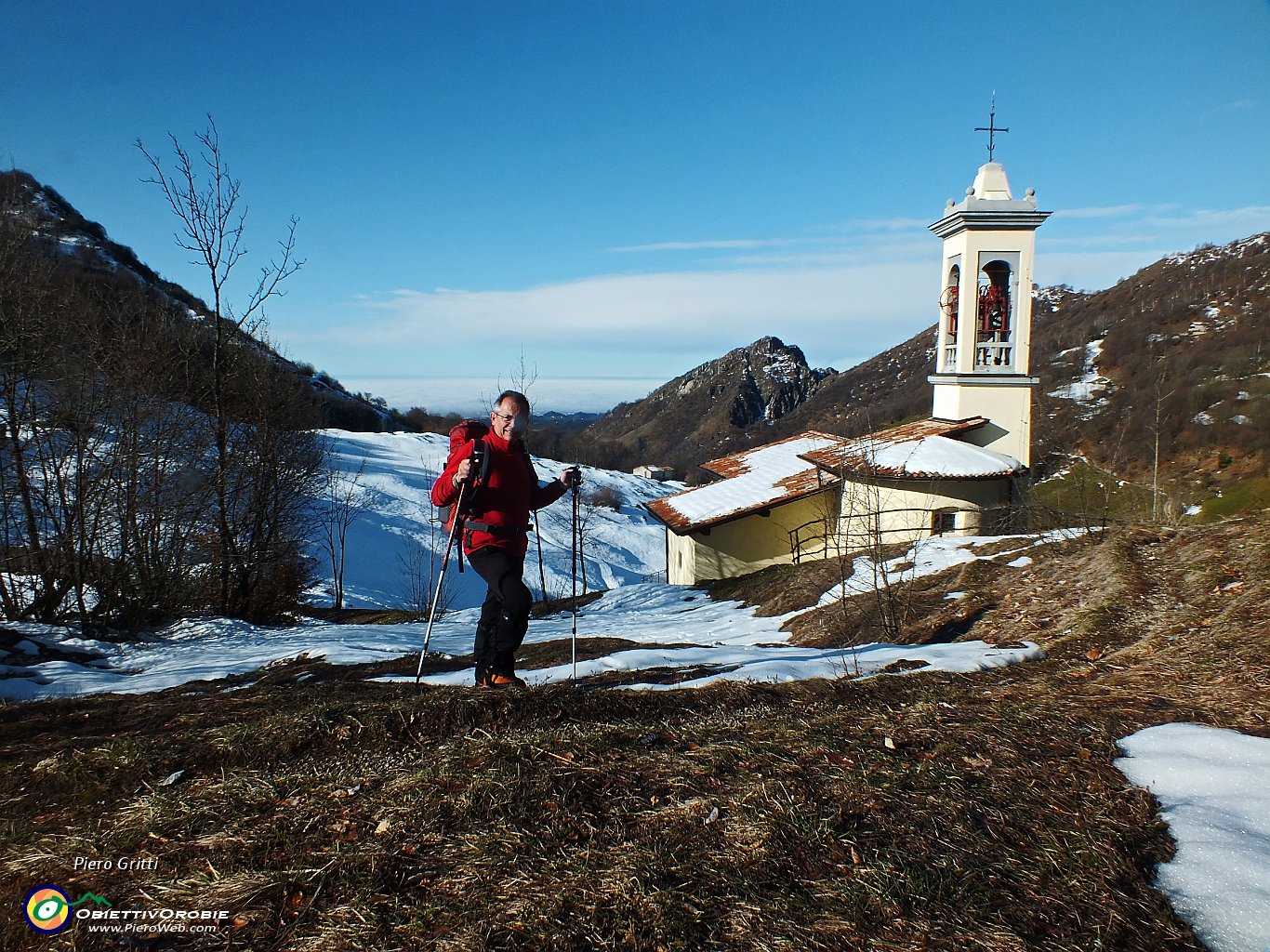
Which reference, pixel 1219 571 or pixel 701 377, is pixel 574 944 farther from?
pixel 701 377

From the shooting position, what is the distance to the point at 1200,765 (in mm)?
3344

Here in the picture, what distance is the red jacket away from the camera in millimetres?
5441

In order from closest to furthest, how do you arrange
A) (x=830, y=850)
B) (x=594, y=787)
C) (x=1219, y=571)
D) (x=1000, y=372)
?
1. (x=830, y=850)
2. (x=594, y=787)
3. (x=1219, y=571)
4. (x=1000, y=372)

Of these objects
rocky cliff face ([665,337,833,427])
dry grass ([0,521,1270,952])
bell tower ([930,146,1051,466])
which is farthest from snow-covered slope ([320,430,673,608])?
rocky cliff face ([665,337,833,427])

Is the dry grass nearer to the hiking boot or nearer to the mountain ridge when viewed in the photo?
the hiking boot

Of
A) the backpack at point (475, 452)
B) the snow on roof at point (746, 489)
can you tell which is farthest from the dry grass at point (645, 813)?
the snow on roof at point (746, 489)

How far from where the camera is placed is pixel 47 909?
2.50 m

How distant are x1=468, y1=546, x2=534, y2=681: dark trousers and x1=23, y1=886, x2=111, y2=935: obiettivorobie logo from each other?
2.91 meters

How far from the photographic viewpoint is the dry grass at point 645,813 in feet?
7.61

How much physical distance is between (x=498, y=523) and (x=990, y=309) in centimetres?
1725

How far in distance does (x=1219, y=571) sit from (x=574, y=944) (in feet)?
22.0

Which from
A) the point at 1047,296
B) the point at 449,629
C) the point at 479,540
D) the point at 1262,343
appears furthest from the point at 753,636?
the point at 1047,296

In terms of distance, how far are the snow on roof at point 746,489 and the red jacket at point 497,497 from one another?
14.4 metres

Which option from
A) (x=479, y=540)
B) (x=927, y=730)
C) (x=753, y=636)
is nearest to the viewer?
(x=927, y=730)
